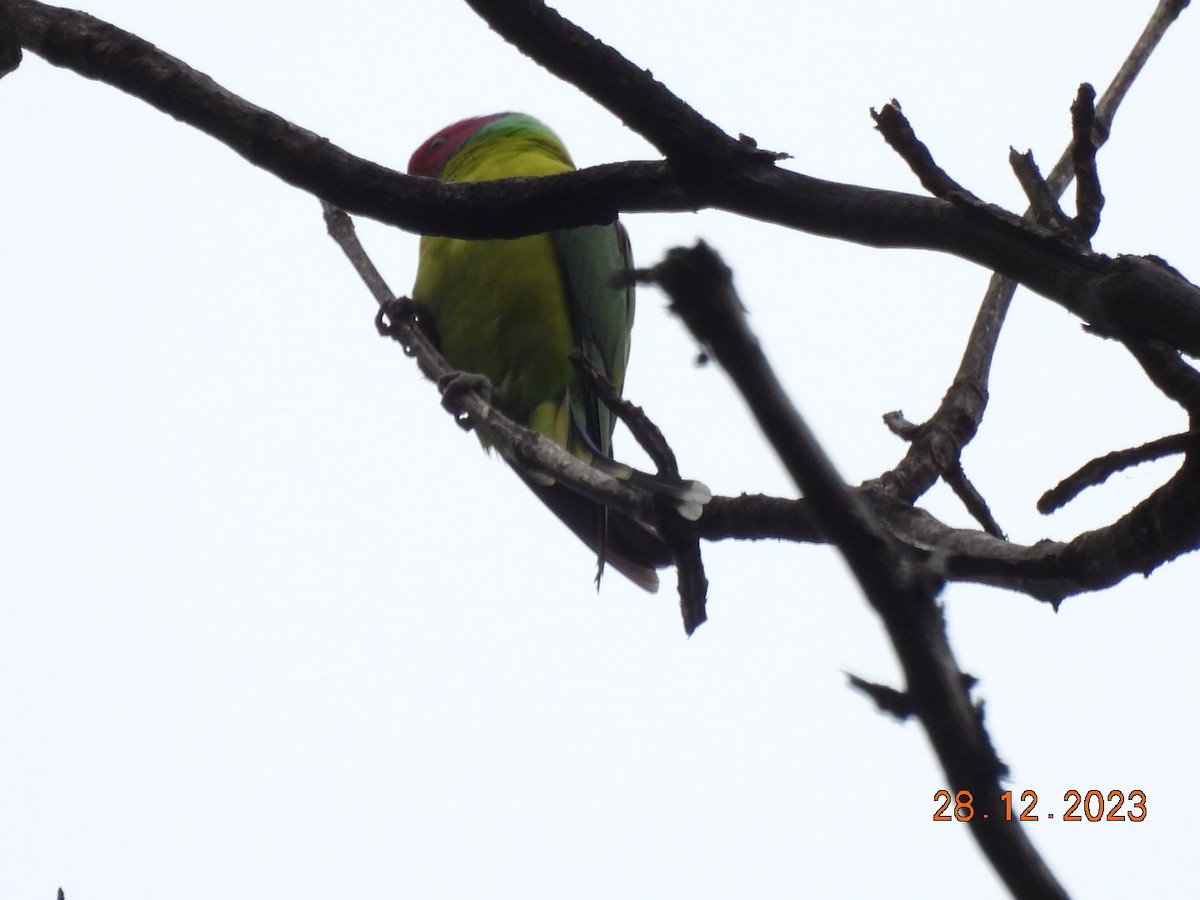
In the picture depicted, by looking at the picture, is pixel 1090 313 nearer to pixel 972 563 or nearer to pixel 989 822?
pixel 972 563

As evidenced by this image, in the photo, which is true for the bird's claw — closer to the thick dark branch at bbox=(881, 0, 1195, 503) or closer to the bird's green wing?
the bird's green wing

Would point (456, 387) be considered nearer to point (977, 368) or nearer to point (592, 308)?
point (592, 308)

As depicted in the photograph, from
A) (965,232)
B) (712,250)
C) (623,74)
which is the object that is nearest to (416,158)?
(623,74)

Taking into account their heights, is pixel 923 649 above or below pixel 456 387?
below

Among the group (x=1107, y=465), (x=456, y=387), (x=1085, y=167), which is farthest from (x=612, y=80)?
(x=456, y=387)

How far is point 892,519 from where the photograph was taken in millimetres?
2316

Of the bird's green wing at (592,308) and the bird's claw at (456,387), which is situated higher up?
the bird's green wing at (592,308)

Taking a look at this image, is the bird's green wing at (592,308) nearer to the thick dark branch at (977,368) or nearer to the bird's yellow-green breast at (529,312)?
the bird's yellow-green breast at (529,312)

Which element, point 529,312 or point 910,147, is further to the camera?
point 529,312

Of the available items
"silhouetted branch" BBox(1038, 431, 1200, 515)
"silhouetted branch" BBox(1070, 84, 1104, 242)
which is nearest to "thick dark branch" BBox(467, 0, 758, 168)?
"silhouetted branch" BBox(1070, 84, 1104, 242)

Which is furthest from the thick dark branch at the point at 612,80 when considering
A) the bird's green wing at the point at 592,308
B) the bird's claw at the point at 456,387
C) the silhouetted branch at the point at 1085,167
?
the bird's green wing at the point at 592,308

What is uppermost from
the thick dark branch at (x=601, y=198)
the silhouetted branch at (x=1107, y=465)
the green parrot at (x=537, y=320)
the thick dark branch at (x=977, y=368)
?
the green parrot at (x=537, y=320)

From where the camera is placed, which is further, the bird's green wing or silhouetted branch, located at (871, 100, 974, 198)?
the bird's green wing

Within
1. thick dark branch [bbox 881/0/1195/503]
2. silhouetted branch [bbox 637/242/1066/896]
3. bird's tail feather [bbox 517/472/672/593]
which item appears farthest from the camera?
bird's tail feather [bbox 517/472/672/593]
